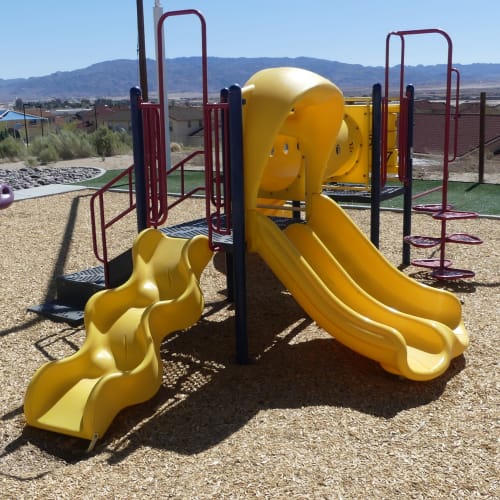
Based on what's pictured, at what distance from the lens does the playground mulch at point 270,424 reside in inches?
138

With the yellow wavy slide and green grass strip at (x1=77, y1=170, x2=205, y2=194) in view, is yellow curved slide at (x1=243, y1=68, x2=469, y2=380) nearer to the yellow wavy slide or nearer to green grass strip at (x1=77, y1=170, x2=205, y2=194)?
the yellow wavy slide

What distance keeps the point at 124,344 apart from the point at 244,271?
40.5 inches

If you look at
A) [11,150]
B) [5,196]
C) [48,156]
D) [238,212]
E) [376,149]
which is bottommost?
[48,156]

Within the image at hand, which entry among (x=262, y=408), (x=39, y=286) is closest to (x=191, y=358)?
(x=262, y=408)

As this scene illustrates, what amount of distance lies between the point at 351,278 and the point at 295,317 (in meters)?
1.04

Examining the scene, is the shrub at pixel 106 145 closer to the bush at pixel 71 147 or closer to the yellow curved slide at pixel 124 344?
the bush at pixel 71 147

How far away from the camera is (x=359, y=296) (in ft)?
17.2

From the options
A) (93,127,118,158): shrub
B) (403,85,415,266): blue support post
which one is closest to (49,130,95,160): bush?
(93,127,118,158): shrub

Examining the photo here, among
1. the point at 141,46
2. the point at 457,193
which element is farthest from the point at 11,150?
the point at 457,193

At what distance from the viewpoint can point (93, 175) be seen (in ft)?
57.9

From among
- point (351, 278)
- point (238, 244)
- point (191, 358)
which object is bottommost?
point (191, 358)

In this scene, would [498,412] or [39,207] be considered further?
[39,207]

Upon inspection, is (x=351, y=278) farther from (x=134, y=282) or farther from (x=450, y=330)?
(x=134, y=282)

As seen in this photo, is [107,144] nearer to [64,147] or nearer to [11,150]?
[64,147]
